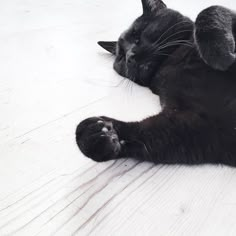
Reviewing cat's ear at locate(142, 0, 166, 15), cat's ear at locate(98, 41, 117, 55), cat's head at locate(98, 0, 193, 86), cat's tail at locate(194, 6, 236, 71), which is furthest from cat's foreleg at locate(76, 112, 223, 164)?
cat's ear at locate(98, 41, 117, 55)

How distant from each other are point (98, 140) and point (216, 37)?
480 millimetres

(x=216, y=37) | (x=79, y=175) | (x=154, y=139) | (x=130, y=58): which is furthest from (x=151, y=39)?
(x=79, y=175)

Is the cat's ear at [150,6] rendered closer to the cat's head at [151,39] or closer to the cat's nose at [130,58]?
the cat's head at [151,39]

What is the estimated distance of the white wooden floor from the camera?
66 cm

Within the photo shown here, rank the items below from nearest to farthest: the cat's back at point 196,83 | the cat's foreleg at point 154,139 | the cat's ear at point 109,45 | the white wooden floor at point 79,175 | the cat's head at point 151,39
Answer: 1. the white wooden floor at point 79,175
2. the cat's foreleg at point 154,139
3. the cat's back at point 196,83
4. the cat's head at point 151,39
5. the cat's ear at point 109,45

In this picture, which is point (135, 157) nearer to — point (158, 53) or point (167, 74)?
point (167, 74)

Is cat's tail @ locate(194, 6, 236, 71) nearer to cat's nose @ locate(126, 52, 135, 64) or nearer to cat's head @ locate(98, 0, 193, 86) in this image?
cat's head @ locate(98, 0, 193, 86)

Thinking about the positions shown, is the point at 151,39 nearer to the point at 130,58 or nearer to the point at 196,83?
the point at 130,58

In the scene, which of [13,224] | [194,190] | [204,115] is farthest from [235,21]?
[13,224]

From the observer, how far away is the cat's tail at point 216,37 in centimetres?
94

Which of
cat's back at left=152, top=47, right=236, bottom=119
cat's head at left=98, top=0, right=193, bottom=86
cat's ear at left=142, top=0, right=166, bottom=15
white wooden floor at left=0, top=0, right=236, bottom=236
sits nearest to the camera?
white wooden floor at left=0, top=0, right=236, bottom=236

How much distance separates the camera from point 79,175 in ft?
2.56

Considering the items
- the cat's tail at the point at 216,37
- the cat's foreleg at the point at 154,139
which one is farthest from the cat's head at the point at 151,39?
the cat's foreleg at the point at 154,139

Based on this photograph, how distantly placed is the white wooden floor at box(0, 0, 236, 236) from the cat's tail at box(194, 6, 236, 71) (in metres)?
0.23
